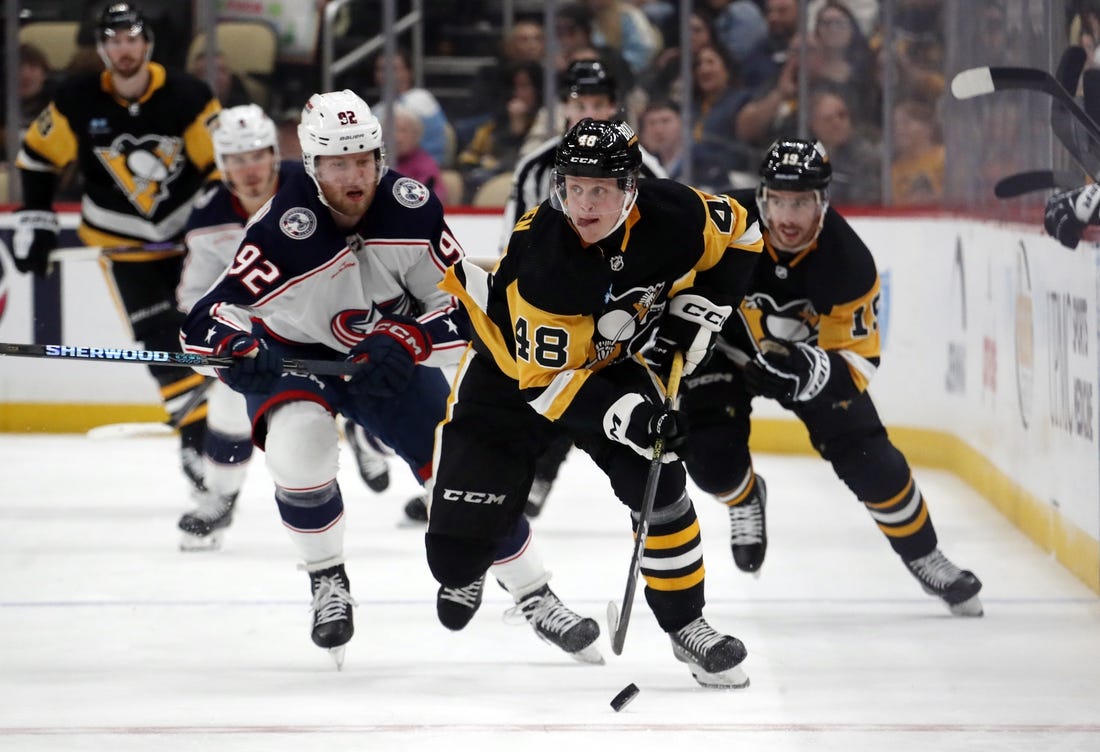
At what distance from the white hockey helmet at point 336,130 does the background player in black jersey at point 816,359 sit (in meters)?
0.88

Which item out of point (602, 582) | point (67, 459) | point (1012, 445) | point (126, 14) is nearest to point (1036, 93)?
point (1012, 445)

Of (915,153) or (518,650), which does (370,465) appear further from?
(915,153)

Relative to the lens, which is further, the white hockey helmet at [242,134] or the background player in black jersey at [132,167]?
the background player in black jersey at [132,167]

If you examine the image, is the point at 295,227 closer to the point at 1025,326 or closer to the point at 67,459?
the point at 1025,326

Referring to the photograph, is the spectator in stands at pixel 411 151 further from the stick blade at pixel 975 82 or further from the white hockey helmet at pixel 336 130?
the white hockey helmet at pixel 336 130

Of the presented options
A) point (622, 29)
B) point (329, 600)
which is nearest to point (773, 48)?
point (622, 29)

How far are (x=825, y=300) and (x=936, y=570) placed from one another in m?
0.66

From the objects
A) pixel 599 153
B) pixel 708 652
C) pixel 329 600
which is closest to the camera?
pixel 599 153

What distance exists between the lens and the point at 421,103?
21.4ft

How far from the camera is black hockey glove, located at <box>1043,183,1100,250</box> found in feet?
12.3

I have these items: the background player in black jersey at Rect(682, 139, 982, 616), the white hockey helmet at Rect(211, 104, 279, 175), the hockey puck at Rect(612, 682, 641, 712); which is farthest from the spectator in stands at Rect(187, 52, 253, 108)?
the hockey puck at Rect(612, 682, 641, 712)

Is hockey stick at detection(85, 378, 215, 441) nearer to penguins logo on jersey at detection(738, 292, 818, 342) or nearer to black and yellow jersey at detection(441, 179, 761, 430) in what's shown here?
penguins logo on jersey at detection(738, 292, 818, 342)

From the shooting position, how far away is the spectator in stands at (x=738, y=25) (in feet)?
20.7

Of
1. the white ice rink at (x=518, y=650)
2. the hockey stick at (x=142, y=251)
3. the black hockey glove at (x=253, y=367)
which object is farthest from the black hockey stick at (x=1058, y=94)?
the hockey stick at (x=142, y=251)
